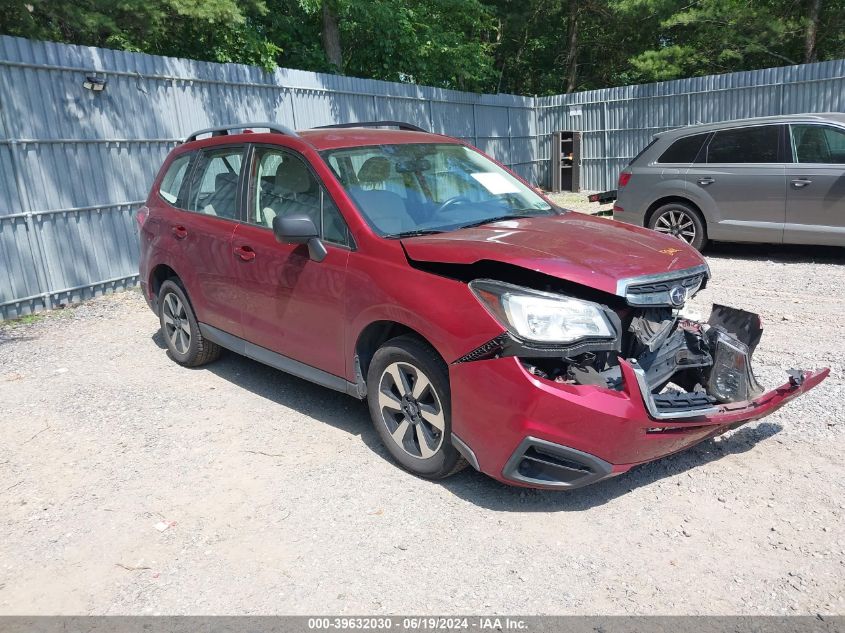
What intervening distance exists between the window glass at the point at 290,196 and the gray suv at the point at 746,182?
21.0 ft

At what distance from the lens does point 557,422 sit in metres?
3.24

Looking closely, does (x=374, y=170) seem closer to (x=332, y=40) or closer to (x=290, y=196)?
(x=290, y=196)

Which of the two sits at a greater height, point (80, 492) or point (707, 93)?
point (707, 93)

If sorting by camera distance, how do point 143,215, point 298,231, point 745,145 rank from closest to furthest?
point 298,231
point 143,215
point 745,145

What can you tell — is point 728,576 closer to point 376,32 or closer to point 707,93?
point 707,93

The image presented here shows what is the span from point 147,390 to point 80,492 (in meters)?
1.64

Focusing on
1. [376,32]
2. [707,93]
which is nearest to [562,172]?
[707,93]

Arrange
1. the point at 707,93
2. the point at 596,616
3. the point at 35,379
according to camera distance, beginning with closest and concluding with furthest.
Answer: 1. the point at 596,616
2. the point at 35,379
3. the point at 707,93

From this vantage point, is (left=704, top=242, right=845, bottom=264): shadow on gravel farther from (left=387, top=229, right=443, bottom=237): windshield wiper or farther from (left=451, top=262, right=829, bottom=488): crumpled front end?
(left=387, top=229, right=443, bottom=237): windshield wiper

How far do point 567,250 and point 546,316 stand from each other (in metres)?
0.51

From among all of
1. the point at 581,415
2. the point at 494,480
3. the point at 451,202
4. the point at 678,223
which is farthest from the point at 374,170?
the point at 678,223

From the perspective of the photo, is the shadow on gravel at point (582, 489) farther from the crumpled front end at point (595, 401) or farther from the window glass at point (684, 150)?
the window glass at point (684, 150)

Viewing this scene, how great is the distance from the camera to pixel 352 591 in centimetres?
305

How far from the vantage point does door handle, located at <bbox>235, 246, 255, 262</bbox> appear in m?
4.86
